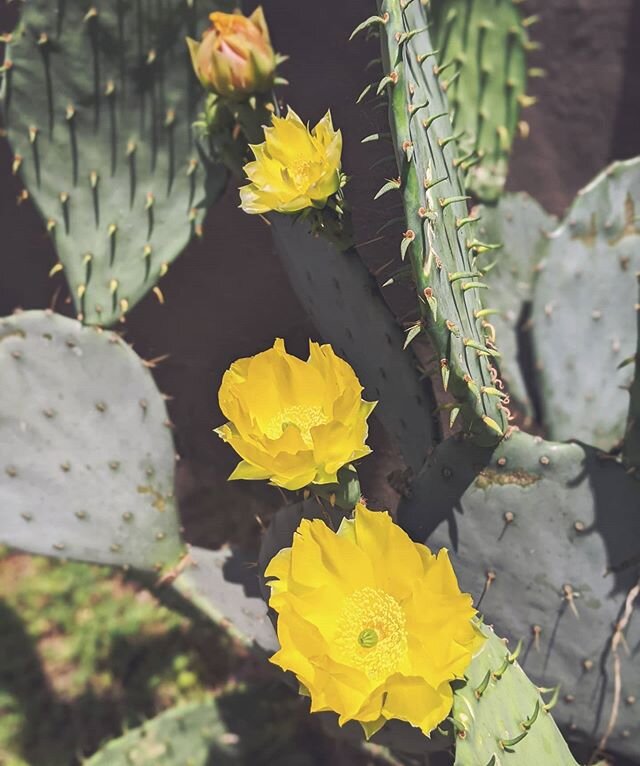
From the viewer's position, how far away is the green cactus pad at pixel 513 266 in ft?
5.18

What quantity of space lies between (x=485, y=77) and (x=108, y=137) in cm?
74

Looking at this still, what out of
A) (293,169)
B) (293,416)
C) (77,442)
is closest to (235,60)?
(293,169)

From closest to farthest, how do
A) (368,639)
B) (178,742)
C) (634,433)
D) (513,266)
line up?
1. (368,639)
2. (634,433)
3. (178,742)
4. (513,266)

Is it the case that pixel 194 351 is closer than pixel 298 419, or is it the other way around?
pixel 298 419

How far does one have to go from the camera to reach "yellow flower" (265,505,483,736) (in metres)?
0.68

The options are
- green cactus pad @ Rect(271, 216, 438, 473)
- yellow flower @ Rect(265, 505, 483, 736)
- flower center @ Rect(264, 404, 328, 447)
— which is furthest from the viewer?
green cactus pad @ Rect(271, 216, 438, 473)

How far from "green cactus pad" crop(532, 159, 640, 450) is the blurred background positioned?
0.51 meters

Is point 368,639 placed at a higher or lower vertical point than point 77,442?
higher

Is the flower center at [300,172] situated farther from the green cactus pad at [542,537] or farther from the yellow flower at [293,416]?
the green cactus pad at [542,537]

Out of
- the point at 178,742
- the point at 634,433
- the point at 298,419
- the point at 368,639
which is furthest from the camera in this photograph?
the point at 178,742

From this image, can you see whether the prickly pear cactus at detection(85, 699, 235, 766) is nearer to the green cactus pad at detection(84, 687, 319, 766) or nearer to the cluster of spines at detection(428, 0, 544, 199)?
the green cactus pad at detection(84, 687, 319, 766)

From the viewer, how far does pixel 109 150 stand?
1.25m

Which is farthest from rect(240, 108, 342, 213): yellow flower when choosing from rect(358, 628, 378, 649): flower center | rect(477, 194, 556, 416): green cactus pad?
rect(477, 194, 556, 416): green cactus pad

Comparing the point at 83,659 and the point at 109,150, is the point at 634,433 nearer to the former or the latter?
the point at 109,150
